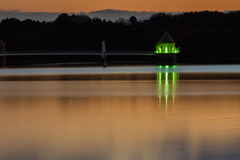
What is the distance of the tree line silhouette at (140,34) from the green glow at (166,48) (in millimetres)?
3548

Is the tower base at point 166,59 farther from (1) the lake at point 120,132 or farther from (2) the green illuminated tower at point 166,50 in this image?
(1) the lake at point 120,132

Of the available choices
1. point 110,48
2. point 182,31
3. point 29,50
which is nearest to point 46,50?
point 29,50

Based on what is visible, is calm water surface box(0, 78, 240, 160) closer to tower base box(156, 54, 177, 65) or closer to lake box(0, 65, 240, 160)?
lake box(0, 65, 240, 160)

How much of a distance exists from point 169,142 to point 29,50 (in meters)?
93.2

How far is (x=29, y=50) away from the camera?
101000 mm

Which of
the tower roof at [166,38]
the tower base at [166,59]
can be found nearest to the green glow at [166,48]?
the tower roof at [166,38]

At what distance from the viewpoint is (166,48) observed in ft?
339

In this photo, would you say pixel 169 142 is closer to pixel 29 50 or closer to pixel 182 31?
pixel 29 50

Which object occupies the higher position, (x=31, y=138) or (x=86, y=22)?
(x=86, y=22)

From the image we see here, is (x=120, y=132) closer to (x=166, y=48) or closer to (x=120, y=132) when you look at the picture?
(x=120, y=132)

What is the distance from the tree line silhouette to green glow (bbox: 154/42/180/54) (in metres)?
3.55

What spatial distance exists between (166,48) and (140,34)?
1721cm

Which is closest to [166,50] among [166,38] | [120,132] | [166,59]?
[166,38]

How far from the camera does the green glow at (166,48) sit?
10263 centimetres
